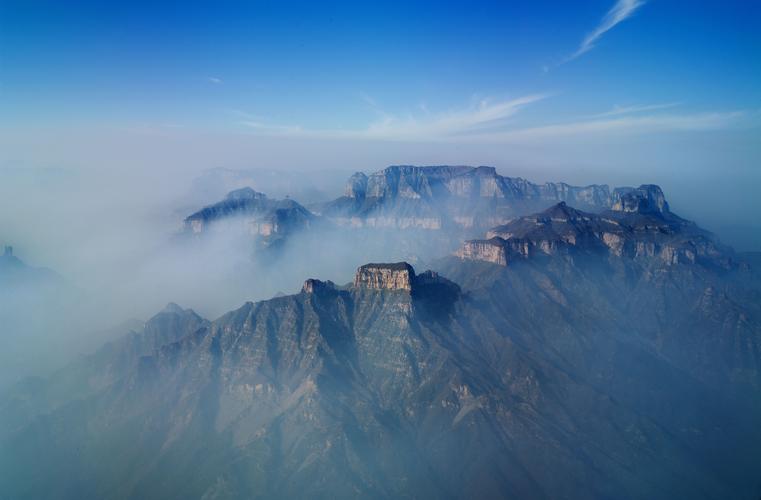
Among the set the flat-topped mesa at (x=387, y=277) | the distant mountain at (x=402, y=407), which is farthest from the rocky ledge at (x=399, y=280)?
the distant mountain at (x=402, y=407)

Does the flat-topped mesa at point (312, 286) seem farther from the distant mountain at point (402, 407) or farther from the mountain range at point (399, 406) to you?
the distant mountain at point (402, 407)

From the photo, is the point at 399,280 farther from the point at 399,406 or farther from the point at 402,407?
the point at 402,407

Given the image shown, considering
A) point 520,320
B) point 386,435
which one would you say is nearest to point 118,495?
point 386,435

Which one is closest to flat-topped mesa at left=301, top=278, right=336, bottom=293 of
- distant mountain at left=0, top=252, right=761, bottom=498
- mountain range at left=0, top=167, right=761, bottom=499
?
mountain range at left=0, top=167, right=761, bottom=499

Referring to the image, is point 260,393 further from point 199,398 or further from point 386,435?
point 386,435

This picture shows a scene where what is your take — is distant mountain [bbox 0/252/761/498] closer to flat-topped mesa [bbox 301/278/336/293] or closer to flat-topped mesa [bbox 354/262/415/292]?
flat-topped mesa [bbox 354/262/415/292]

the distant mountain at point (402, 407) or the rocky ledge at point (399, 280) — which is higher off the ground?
the rocky ledge at point (399, 280)
